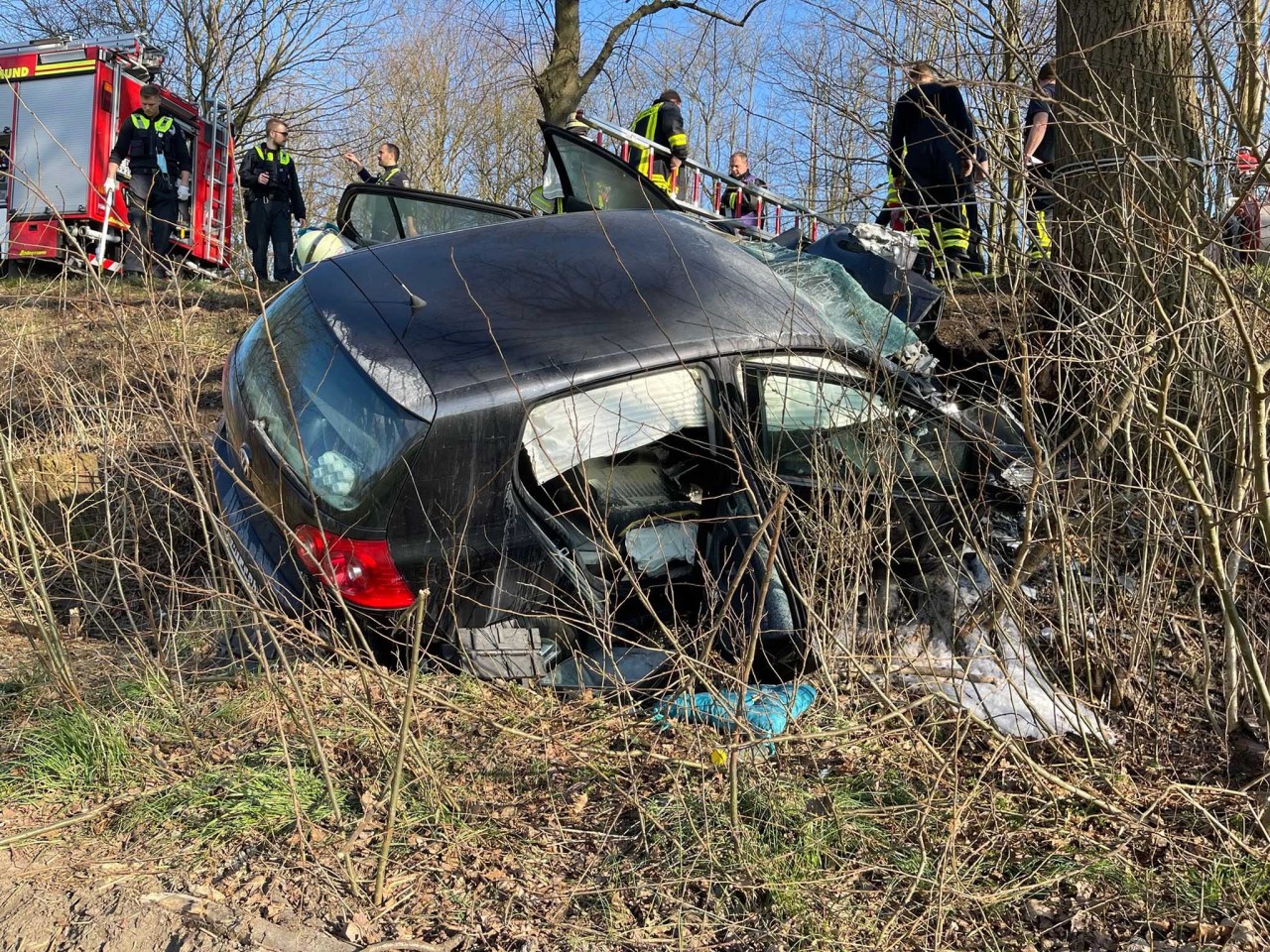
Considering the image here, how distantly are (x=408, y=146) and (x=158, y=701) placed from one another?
20.0m

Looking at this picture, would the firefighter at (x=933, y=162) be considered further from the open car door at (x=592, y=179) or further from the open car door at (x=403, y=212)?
the open car door at (x=403, y=212)

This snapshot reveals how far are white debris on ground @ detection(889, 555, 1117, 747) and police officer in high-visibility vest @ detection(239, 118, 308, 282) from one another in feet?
27.1

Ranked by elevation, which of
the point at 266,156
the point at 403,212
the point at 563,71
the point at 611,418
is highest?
the point at 563,71

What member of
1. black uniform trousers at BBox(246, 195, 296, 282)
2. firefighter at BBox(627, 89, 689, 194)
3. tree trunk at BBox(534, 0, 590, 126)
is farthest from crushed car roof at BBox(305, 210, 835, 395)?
tree trunk at BBox(534, 0, 590, 126)

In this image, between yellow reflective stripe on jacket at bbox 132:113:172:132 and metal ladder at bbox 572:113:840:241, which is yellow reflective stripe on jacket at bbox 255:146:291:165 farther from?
metal ladder at bbox 572:113:840:241

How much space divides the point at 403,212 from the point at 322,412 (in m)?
2.57

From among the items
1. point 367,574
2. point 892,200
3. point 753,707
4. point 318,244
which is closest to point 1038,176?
point 892,200

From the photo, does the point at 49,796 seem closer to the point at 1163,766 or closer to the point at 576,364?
the point at 576,364

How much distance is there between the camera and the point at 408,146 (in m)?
21.4

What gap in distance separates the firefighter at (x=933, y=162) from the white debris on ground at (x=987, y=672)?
3.90ft

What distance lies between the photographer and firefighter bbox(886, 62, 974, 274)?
11.0 ft

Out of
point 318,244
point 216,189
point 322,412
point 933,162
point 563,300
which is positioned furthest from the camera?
point 216,189

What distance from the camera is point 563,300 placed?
3445mm

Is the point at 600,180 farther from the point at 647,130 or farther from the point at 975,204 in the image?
the point at 647,130
